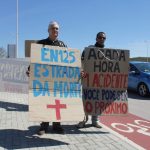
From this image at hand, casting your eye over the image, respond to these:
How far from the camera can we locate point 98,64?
26.0ft

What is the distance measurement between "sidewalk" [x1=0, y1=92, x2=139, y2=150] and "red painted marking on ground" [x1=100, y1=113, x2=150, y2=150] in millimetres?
403

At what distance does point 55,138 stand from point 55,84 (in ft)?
3.45

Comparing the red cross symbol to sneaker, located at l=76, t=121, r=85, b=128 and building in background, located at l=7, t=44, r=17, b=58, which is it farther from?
building in background, located at l=7, t=44, r=17, b=58

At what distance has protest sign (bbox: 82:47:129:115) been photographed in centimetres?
791

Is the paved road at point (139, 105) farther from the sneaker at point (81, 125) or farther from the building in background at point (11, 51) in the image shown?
the building in background at point (11, 51)

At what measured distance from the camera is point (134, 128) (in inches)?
346

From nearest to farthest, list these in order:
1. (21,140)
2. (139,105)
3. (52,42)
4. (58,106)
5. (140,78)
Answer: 1. (21,140)
2. (58,106)
3. (52,42)
4. (139,105)
5. (140,78)

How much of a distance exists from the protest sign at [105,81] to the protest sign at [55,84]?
2.11ft

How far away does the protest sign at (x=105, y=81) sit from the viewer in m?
7.91

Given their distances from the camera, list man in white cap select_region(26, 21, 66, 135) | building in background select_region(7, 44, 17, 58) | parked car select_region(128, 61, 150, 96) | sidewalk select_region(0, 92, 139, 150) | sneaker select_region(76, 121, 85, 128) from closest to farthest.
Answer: sidewalk select_region(0, 92, 139, 150)
man in white cap select_region(26, 21, 66, 135)
sneaker select_region(76, 121, 85, 128)
parked car select_region(128, 61, 150, 96)
building in background select_region(7, 44, 17, 58)

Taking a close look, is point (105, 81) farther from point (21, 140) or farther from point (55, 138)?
point (21, 140)

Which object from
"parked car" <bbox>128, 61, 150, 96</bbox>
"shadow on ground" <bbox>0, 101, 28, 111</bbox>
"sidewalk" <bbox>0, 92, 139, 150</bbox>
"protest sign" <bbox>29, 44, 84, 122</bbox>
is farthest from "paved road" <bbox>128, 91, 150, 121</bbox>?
"protest sign" <bbox>29, 44, 84, 122</bbox>

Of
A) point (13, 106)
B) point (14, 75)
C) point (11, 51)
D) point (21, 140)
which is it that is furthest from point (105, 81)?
point (11, 51)

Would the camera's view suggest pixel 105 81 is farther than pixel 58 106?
Yes
